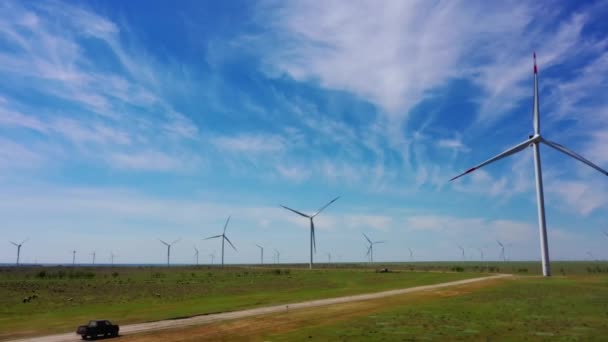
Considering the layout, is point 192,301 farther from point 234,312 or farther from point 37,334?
point 37,334

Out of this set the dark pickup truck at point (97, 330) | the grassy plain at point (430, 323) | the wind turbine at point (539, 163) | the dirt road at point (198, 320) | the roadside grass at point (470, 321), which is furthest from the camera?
the wind turbine at point (539, 163)

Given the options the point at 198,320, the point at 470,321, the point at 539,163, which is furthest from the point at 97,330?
the point at 539,163

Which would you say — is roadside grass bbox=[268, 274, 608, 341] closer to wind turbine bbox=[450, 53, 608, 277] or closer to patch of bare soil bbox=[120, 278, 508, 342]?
patch of bare soil bbox=[120, 278, 508, 342]

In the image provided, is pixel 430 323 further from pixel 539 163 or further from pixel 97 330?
pixel 539 163

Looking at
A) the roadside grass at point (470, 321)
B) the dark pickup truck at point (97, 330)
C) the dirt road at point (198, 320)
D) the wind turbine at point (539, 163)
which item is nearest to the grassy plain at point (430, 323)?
the roadside grass at point (470, 321)

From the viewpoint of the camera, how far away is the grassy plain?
34.4 m

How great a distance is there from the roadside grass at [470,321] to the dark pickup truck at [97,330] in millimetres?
12962

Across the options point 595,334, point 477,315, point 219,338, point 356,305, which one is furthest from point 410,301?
point 219,338

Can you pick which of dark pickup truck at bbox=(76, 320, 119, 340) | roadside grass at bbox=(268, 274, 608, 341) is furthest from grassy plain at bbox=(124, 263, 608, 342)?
dark pickup truck at bbox=(76, 320, 119, 340)

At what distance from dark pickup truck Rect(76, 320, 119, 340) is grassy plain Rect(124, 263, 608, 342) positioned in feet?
6.32

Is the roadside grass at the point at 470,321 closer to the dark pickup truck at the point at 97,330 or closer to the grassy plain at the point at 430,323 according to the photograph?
the grassy plain at the point at 430,323

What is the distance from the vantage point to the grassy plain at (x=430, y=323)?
34375mm

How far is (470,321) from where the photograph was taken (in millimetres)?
41062

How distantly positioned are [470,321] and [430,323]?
13.6 feet
